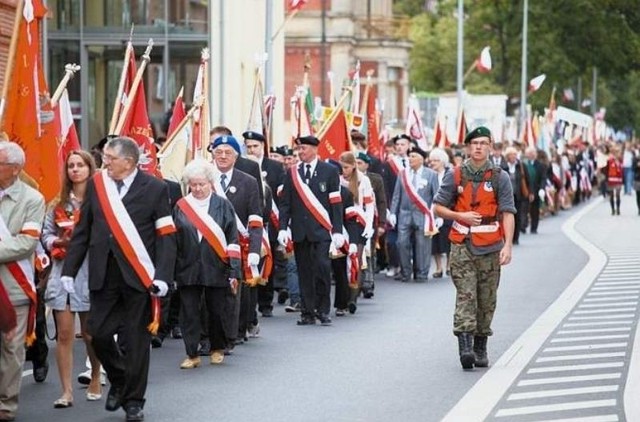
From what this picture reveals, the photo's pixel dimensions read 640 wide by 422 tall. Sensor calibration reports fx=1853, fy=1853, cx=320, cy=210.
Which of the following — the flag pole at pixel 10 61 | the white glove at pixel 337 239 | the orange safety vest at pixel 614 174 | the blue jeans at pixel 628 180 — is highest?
the flag pole at pixel 10 61

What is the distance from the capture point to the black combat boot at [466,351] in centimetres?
1407

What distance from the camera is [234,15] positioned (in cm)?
4094

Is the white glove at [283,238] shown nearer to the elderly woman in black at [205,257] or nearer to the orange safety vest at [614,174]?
the elderly woman in black at [205,257]

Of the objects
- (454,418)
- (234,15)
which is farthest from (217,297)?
(234,15)

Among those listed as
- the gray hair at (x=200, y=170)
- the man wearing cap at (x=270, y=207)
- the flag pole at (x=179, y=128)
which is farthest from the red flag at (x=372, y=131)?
the gray hair at (x=200, y=170)

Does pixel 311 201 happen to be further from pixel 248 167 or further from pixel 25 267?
pixel 25 267

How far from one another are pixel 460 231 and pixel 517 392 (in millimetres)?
2029

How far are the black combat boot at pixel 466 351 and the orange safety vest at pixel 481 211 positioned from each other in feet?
2.40

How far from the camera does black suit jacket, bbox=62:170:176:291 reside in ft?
38.2

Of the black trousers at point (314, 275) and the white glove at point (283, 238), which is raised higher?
the white glove at point (283, 238)

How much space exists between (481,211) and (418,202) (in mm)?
10485

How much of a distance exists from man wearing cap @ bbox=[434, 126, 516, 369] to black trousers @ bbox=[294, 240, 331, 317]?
3798 mm

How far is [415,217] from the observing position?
25.0 m

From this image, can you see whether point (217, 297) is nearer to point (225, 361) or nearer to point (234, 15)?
point (225, 361)
